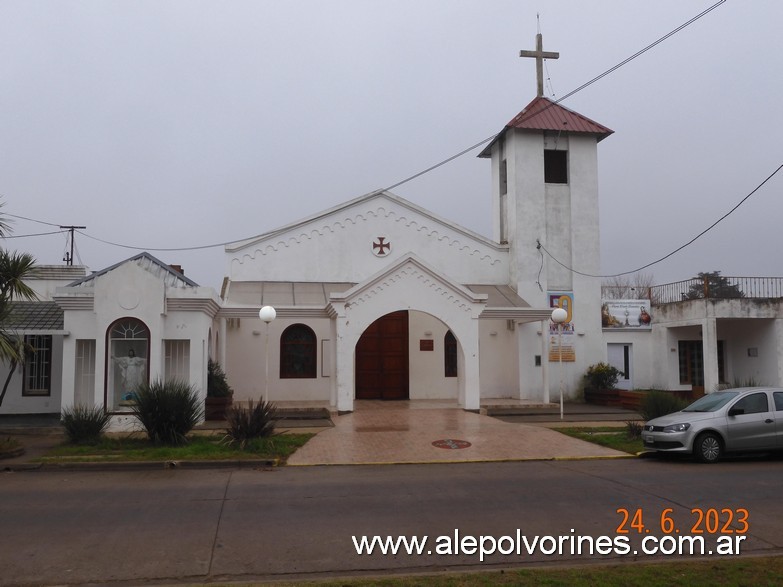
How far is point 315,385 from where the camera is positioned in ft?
80.2

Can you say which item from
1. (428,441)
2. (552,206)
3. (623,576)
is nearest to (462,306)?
(428,441)

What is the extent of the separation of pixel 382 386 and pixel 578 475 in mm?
13550

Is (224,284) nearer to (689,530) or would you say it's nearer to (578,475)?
(578,475)

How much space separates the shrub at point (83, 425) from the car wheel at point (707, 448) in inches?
475

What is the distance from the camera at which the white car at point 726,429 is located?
13750mm

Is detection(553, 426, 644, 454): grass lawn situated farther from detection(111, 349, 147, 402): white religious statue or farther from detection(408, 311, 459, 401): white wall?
detection(111, 349, 147, 402): white religious statue

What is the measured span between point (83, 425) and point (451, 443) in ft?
25.8

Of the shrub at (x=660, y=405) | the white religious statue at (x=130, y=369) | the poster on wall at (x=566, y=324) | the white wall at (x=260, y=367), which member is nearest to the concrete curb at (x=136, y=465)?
the white religious statue at (x=130, y=369)

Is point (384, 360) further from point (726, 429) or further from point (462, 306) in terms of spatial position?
point (726, 429)

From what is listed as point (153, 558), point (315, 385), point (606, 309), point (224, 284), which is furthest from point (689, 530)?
point (606, 309)

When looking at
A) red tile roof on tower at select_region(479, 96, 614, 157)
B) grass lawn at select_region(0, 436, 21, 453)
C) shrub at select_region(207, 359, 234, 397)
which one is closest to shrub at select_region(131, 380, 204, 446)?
grass lawn at select_region(0, 436, 21, 453)

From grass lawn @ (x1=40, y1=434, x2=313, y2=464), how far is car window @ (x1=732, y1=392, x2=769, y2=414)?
8.93 meters

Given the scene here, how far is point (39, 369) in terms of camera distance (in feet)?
68.4

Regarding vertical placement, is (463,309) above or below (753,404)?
above
